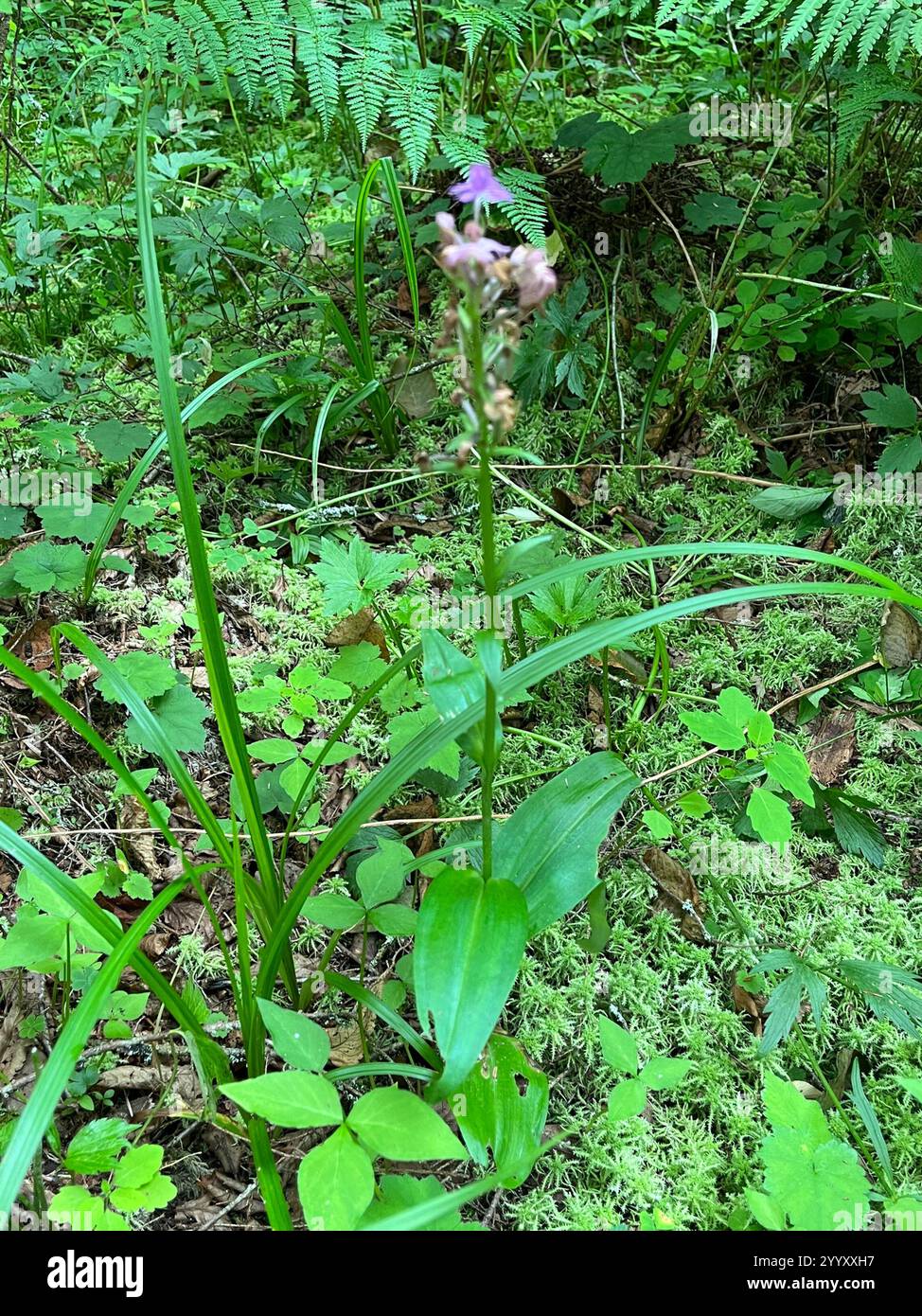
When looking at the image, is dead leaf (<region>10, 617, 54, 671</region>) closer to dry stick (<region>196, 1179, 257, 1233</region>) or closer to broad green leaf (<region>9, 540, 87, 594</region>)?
broad green leaf (<region>9, 540, 87, 594</region>)

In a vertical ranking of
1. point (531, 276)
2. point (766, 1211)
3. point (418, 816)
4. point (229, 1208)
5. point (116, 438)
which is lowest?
point (229, 1208)

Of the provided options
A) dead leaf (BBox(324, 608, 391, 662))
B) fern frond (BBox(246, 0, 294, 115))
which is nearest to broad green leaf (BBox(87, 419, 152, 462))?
dead leaf (BBox(324, 608, 391, 662))

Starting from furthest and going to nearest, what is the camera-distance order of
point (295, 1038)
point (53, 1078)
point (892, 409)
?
point (892, 409), point (295, 1038), point (53, 1078)

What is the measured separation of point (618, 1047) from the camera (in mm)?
1426

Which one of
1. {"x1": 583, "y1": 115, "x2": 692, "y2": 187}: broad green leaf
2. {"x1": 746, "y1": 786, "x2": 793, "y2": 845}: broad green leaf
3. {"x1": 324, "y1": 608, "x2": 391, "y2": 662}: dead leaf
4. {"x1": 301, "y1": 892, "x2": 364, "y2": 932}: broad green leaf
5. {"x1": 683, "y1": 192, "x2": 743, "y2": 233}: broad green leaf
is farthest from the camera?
{"x1": 683, "y1": 192, "x2": 743, "y2": 233}: broad green leaf

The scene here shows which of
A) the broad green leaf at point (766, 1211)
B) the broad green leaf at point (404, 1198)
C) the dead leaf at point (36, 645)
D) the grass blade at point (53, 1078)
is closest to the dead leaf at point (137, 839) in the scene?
the dead leaf at point (36, 645)

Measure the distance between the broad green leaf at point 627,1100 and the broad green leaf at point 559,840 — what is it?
29 cm

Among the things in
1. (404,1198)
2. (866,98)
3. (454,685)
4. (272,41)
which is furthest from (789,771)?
(272,41)

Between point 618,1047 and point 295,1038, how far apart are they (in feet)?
1.69

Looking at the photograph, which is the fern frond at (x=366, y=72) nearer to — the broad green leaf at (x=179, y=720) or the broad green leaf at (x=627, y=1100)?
the broad green leaf at (x=179, y=720)

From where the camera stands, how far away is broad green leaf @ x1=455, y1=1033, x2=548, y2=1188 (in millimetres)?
1312

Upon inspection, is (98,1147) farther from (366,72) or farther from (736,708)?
(366,72)

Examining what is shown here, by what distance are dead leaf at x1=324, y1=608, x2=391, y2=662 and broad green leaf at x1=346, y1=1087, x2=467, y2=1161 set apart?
1140 millimetres

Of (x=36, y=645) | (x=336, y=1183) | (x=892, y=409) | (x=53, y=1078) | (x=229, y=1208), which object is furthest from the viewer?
(x=892, y=409)
